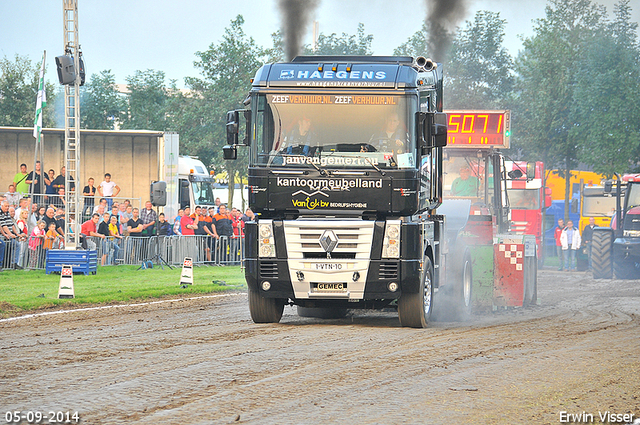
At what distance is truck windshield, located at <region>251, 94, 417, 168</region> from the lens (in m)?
12.0

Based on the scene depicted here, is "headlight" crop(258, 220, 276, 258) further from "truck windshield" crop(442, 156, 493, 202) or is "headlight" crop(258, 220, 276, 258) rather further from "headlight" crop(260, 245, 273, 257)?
"truck windshield" crop(442, 156, 493, 202)

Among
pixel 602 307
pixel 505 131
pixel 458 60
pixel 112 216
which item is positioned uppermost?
pixel 458 60

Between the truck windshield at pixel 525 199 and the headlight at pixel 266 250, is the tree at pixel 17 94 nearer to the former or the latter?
the truck windshield at pixel 525 199

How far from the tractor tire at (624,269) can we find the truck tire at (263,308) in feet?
52.0

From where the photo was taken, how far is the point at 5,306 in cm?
1461

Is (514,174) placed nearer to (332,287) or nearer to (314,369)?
(332,287)

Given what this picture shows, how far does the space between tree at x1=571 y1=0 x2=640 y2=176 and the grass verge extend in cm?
1783

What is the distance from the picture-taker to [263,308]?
12930mm

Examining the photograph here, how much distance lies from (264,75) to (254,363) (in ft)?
15.3

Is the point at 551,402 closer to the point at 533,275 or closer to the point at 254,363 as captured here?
the point at 254,363

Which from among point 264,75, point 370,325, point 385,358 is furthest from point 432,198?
Result: point 385,358

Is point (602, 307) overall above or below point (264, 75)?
below

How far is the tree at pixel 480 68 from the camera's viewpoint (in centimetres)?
4500

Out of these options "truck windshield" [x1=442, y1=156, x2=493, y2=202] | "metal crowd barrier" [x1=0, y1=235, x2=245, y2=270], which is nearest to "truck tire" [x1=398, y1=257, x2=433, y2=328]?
"truck windshield" [x1=442, y1=156, x2=493, y2=202]
